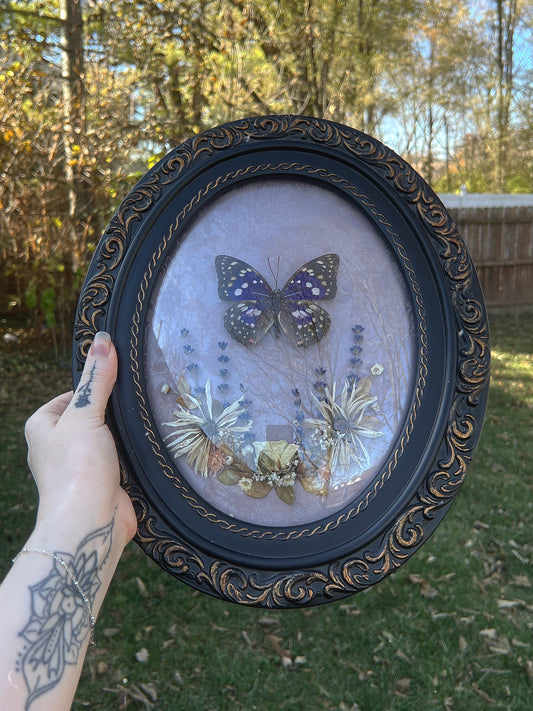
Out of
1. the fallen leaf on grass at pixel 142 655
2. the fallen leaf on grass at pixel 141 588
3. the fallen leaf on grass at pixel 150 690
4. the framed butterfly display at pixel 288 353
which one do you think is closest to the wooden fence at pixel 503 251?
the fallen leaf on grass at pixel 141 588

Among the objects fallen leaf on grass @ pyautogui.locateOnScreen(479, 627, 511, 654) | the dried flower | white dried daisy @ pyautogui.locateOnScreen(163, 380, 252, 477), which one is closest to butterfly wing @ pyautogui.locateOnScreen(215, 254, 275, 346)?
white dried daisy @ pyautogui.locateOnScreen(163, 380, 252, 477)

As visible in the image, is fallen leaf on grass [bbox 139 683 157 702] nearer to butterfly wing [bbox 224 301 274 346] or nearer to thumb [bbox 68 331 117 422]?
thumb [bbox 68 331 117 422]

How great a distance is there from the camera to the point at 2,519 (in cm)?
369

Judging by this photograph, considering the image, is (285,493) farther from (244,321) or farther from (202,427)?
(244,321)

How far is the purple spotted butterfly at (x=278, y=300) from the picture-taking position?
1408 mm

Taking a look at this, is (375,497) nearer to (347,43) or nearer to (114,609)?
(114,609)

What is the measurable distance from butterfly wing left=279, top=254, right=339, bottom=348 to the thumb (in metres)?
0.42

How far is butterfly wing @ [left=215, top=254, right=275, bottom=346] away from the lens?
4.62ft

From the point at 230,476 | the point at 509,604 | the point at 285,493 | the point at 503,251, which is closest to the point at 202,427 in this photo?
the point at 230,476

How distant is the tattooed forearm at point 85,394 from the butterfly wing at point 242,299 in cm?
34

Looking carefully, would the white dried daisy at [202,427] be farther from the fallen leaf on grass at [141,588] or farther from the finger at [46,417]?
the fallen leaf on grass at [141,588]

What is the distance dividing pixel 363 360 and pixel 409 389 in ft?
0.42

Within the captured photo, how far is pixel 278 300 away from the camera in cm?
143

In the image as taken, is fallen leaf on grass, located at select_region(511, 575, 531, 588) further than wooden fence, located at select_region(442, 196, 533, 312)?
No
